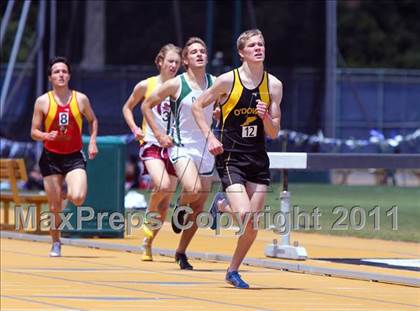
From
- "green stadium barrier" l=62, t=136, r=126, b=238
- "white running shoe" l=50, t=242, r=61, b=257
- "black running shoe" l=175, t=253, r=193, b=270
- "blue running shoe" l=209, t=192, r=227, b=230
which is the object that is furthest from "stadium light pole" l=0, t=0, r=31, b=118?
"black running shoe" l=175, t=253, r=193, b=270

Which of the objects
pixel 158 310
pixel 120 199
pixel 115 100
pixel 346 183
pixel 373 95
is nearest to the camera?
pixel 158 310

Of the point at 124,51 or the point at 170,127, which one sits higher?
the point at 124,51

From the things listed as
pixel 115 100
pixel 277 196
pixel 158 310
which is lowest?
pixel 158 310

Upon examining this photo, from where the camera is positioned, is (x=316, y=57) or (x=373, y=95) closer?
(x=316, y=57)

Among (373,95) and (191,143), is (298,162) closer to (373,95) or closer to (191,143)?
(191,143)

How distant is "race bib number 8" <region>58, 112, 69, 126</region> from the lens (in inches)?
636

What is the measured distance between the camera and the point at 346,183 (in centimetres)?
3023

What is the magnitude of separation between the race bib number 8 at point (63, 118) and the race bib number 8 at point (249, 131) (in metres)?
4.07

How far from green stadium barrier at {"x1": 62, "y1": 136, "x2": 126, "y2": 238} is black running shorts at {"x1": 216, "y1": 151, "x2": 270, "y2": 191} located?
6970 mm

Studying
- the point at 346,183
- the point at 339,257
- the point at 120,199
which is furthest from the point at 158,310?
the point at 346,183

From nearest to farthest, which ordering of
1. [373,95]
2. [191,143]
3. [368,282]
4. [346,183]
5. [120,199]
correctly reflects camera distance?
[368,282] < [191,143] < [120,199] < [346,183] < [373,95]

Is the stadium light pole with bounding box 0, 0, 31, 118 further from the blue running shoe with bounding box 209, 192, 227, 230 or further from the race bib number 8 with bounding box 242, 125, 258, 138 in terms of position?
the race bib number 8 with bounding box 242, 125, 258, 138

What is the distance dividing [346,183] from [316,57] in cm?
591

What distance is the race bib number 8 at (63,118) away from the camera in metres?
16.2
